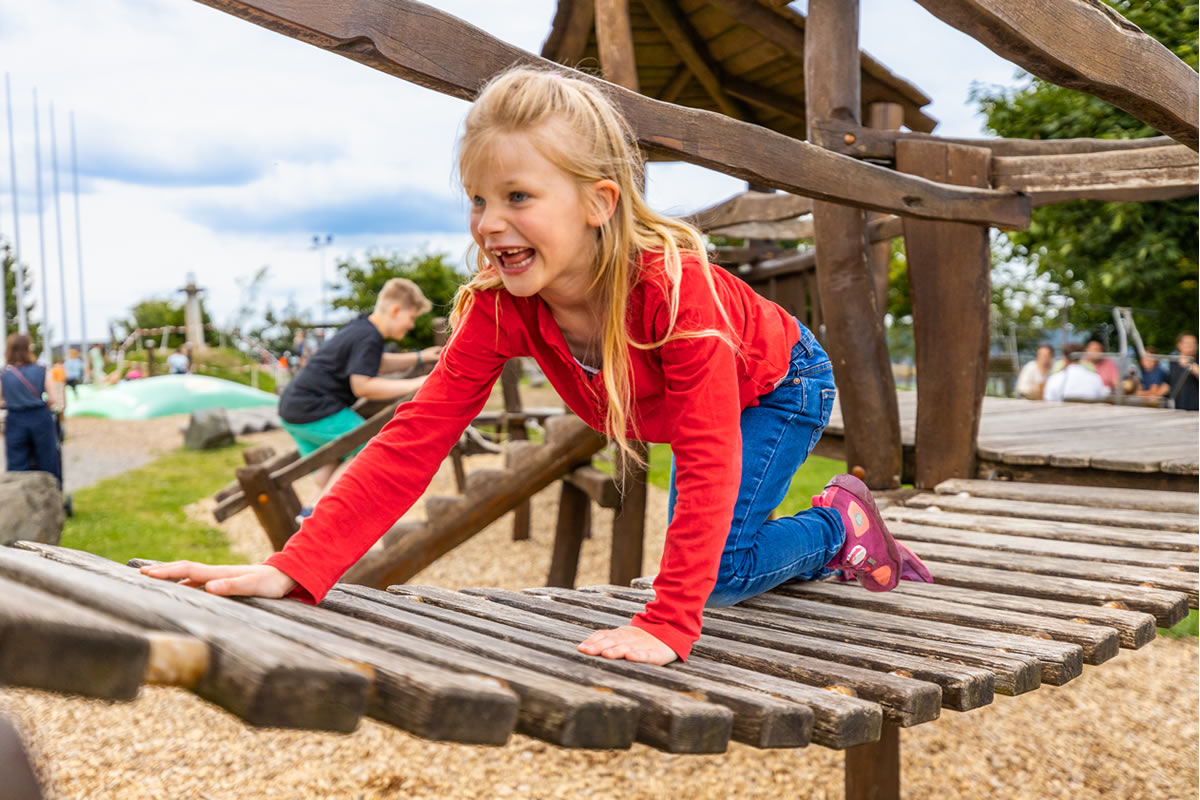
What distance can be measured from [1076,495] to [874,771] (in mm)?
1306

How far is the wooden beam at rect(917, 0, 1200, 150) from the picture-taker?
2455 millimetres

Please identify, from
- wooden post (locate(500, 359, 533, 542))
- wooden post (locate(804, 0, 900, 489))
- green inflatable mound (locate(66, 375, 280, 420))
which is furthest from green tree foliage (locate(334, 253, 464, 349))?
wooden post (locate(804, 0, 900, 489))

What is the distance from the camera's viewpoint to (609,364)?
2000mm

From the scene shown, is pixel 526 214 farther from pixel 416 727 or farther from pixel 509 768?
pixel 509 768

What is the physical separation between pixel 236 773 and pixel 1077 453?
11.9ft

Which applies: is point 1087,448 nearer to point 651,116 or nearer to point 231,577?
point 651,116

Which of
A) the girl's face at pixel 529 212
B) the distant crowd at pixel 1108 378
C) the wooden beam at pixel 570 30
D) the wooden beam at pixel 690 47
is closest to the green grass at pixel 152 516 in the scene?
the wooden beam at pixel 570 30

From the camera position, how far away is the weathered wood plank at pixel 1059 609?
221 centimetres

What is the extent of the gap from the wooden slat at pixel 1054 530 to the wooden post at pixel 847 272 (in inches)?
21.0

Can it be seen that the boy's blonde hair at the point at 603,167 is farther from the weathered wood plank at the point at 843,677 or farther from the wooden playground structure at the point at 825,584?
the weathered wood plank at the point at 843,677

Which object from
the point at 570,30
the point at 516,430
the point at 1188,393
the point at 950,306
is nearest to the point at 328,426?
the point at 570,30

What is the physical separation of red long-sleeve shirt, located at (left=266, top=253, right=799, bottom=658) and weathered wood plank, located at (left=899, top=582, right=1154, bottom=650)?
685 mm

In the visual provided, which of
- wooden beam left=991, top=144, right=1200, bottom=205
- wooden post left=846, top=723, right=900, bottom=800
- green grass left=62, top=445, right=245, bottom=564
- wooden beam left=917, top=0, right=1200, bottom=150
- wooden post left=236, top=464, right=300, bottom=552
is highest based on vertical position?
wooden beam left=917, top=0, right=1200, bottom=150

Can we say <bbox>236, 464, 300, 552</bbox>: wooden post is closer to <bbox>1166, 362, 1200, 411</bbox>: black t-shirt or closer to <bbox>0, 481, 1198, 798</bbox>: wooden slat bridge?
<bbox>0, 481, 1198, 798</bbox>: wooden slat bridge
